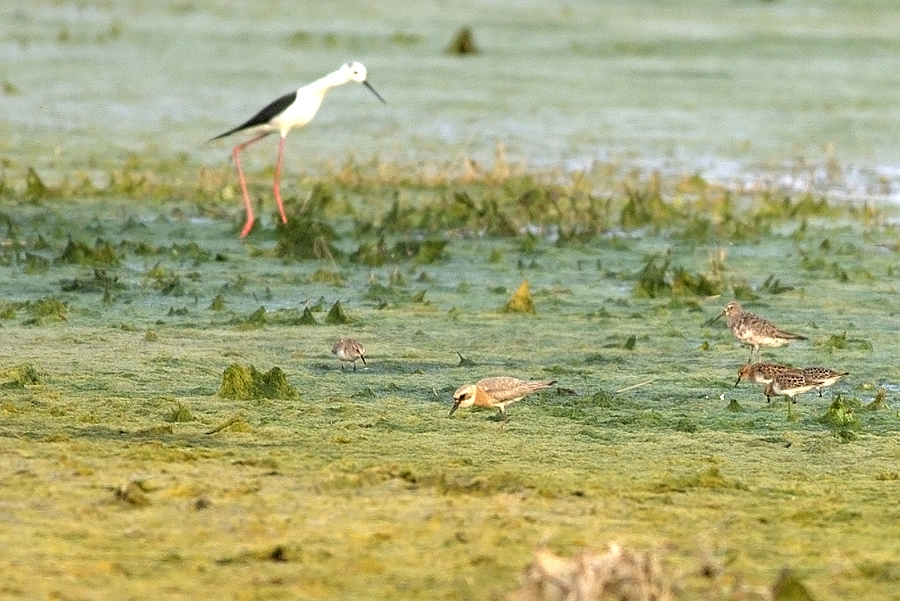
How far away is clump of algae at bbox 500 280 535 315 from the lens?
30.2 feet

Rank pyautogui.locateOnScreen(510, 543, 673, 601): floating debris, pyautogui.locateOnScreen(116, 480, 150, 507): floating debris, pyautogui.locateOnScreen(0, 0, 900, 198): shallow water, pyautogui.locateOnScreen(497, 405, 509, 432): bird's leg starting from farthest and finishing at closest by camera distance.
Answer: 1. pyautogui.locateOnScreen(0, 0, 900, 198): shallow water
2. pyautogui.locateOnScreen(497, 405, 509, 432): bird's leg
3. pyautogui.locateOnScreen(116, 480, 150, 507): floating debris
4. pyautogui.locateOnScreen(510, 543, 673, 601): floating debris

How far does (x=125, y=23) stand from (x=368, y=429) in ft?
64.2

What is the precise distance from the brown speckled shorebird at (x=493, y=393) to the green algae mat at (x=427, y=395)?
10cm

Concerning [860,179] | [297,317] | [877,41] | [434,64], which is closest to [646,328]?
[297,317]

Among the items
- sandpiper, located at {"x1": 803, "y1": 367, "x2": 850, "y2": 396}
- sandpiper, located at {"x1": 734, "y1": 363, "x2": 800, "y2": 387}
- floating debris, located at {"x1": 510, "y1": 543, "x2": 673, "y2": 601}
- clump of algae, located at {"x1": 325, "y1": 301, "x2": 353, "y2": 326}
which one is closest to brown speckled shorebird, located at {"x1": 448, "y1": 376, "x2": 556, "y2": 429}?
sandpiper, located at {"x1": 734, "y1": 363, "x2": 800, "y2": 387}

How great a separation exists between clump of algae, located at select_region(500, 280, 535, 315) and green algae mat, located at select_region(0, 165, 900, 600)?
0.02 m

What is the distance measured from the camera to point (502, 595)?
4.16m

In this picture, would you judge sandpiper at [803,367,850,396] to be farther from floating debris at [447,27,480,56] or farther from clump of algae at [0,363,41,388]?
floating debris at [447,27,480,56]

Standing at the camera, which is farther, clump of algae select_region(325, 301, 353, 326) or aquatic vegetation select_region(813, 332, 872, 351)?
clump of algae select_region(325, 301, 353, 326)

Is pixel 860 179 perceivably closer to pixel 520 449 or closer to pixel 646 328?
pixel 646 328

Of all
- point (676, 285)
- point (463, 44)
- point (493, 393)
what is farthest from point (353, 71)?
point (463, 44)

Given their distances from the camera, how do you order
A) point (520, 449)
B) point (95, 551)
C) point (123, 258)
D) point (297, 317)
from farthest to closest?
point (123, 258) → point (297, 317) → point (520, 449) → point (95, 551)

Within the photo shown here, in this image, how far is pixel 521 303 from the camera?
30.2ft

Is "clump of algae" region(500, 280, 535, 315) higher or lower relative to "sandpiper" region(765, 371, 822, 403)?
lower
